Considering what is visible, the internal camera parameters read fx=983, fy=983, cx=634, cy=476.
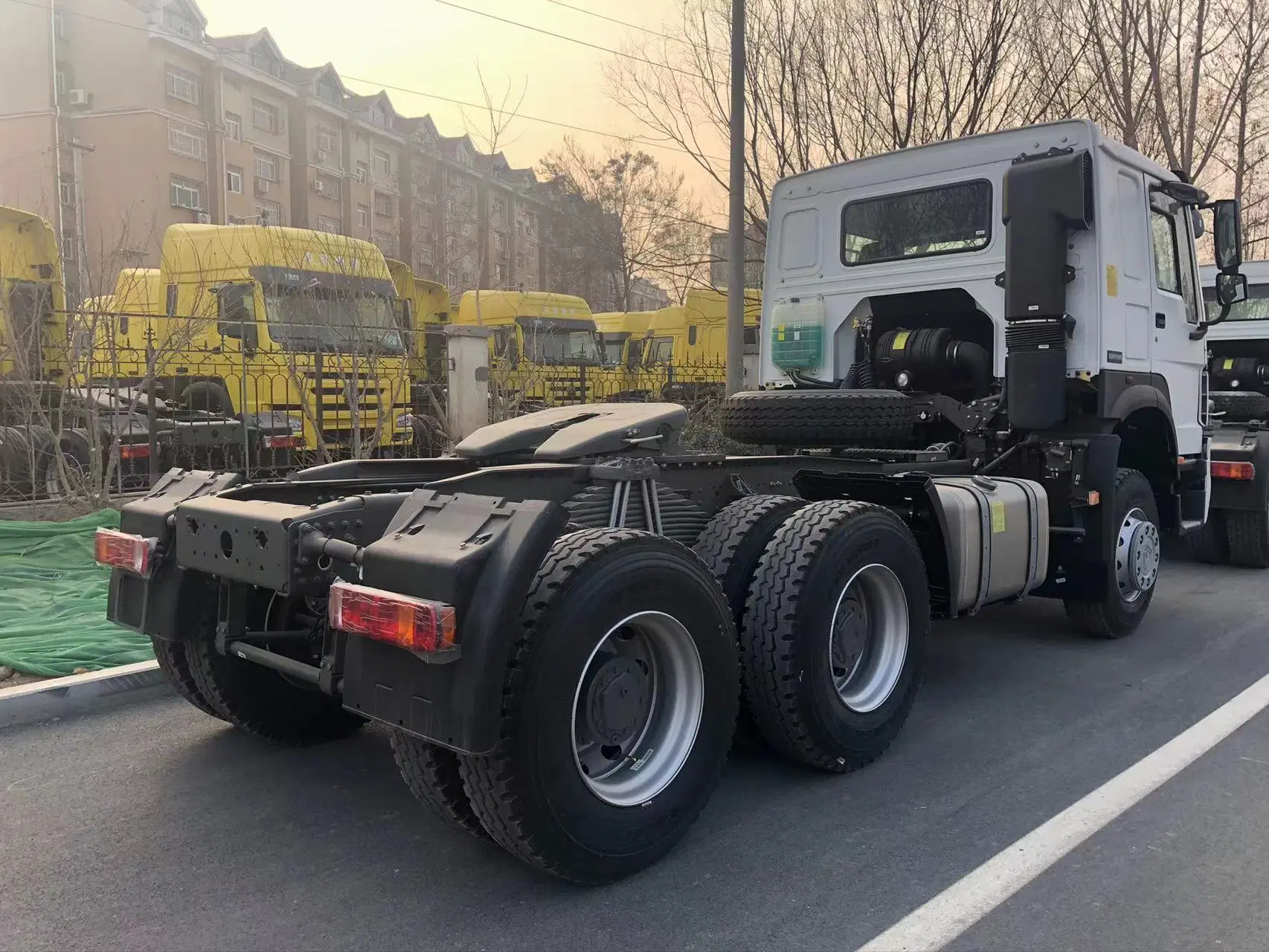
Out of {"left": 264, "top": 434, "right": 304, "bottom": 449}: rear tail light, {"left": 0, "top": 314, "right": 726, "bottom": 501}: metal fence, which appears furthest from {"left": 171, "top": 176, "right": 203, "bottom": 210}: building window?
{"left": 264, "top": 434, "right": 304, "bottom": 449}: rear tail light

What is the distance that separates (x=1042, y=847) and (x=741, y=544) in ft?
4.79

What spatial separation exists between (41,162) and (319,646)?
38.1 metres

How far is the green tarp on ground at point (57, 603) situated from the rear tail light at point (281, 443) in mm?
2494

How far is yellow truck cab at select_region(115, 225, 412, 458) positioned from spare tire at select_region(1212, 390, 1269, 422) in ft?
26.7

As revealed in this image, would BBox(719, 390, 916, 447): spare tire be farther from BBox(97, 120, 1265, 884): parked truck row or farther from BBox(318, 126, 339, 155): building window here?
BBox(318, 126, 339, 155): building window

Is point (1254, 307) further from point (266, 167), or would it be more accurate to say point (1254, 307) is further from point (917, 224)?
point (266, 167)

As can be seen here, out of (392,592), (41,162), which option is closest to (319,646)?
(392,592)

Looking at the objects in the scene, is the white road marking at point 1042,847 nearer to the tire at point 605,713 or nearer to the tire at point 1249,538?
the tire at point 605,713

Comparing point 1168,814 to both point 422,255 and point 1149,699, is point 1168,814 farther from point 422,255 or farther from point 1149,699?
point 422,255

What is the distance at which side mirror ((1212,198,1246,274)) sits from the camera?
6.04 m

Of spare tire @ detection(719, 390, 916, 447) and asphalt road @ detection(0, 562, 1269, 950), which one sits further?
spare tire @ detection(719, 390, 916, 447)

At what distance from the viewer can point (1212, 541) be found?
27.6 ft

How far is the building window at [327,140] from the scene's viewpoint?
156 ft

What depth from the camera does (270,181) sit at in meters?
44.6
